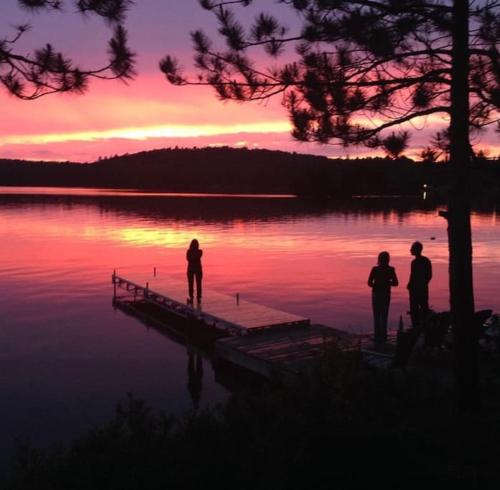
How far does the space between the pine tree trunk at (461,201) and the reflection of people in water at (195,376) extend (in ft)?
20.3

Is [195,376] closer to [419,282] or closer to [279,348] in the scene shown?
[279,348]

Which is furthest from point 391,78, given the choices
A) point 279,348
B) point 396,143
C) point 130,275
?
point 130,275

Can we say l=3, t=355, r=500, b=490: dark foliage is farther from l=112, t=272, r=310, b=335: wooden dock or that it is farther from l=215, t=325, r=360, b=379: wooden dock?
l=112, t=272, r=310, b=335: wooden dock

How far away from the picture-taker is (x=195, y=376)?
14406mm

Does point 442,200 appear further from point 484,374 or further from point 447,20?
point 484,374

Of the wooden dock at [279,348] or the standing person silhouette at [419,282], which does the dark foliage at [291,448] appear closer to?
the wooden dock at [279,348]

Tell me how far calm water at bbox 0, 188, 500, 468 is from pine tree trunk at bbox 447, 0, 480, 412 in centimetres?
562

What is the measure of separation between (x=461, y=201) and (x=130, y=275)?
23.2 meters

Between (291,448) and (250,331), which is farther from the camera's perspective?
(250,331)

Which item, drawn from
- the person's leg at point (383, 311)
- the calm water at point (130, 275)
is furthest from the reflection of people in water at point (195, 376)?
the person's leg at point (383, 311)

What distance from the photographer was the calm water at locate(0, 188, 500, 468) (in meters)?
12.7

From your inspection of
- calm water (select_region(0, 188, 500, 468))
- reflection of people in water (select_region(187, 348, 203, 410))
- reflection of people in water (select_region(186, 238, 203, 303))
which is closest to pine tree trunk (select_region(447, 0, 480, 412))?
calm water (select_region(0, 188, 500, 468))

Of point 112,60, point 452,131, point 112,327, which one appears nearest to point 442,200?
point 452,131

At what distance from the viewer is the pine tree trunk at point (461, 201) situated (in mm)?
7453
